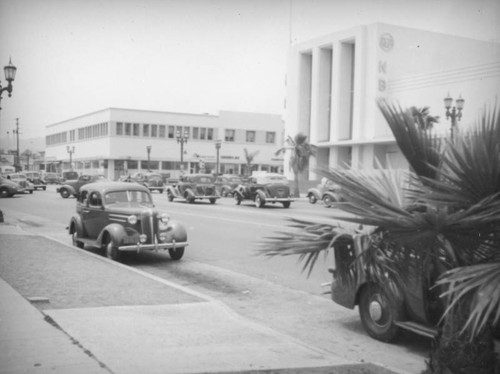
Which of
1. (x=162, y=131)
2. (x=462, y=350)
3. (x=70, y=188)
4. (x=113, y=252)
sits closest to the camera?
(x=462, y=350)

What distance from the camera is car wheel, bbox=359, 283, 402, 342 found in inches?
217

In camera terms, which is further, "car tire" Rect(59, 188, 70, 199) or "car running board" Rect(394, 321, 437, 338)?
"car tire" Rect(59, 188, 70, 199)

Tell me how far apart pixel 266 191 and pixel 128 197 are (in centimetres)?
1645

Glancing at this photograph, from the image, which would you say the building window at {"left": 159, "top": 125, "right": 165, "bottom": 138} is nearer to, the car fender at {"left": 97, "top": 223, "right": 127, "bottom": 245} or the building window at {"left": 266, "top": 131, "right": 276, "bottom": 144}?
the building window at {"left": 266, "top": 131, "right": 276, "bottom": 144}

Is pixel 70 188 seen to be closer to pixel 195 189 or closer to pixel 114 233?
pixel 195 189

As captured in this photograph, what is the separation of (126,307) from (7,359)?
2207 mm

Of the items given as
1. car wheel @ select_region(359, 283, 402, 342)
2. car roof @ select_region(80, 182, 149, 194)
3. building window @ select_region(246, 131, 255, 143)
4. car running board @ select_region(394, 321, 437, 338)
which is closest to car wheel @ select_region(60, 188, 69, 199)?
car roof @ select_region(80, 182, 149, 194)

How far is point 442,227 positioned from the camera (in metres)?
2.96

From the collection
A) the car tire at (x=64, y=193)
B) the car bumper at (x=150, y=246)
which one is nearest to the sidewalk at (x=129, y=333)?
the car bumper at (x=150, y=246)

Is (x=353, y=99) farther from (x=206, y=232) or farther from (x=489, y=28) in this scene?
(x=489, y=28)

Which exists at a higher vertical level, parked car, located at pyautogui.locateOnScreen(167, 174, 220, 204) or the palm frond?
the palm frond

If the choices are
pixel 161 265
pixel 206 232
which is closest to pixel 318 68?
pixel 206 232

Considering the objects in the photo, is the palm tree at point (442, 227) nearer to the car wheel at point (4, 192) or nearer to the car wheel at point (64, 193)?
the car wheel at point (64, 193)

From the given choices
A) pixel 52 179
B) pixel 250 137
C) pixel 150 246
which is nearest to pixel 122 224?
pixel 150 246
